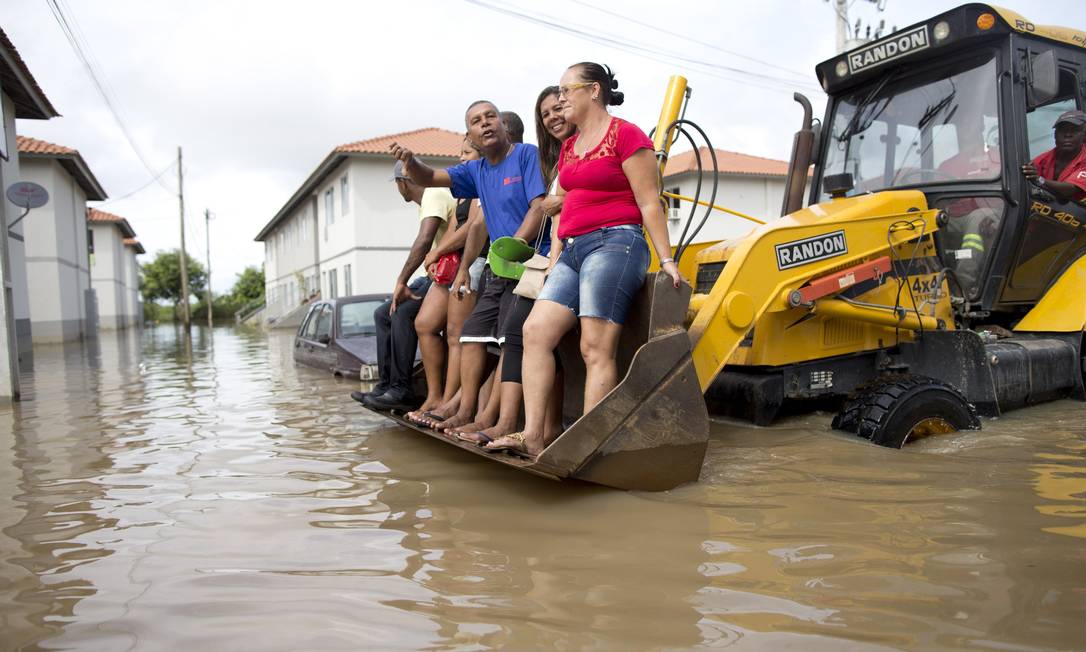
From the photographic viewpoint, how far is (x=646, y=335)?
407 cm

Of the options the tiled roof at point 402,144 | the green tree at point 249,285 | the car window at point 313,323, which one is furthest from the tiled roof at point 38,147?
the green tree at point 249,285

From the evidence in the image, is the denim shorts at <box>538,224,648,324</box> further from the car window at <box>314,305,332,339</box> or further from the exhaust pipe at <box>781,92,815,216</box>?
the car window at <box>314,305,332,339</box>

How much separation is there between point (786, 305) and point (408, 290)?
261 cm

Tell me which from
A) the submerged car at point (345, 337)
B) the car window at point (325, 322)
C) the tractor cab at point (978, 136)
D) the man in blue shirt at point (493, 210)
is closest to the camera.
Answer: the man in blue shirt at point (493, 210)

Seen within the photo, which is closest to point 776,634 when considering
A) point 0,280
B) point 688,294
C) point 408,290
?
point 688,294

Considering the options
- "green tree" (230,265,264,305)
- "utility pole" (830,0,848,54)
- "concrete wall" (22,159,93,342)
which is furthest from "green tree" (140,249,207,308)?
"utility pole" (830,0,848,54)

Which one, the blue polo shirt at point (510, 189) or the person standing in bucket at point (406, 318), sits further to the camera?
the person standing in bucket at point (406, 318)

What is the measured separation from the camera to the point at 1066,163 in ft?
19.5

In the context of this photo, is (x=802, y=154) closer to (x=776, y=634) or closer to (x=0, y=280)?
(x=776, y=634)

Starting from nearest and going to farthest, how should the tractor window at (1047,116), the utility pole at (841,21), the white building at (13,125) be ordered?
the tractor window at (1047,116), the white building at (13,125), the utility pole at (841,21)

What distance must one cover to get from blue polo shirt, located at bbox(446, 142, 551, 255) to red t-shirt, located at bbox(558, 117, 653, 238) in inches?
25.2

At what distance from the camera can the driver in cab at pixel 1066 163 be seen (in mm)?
5816

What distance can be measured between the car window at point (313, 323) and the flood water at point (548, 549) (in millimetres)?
6291

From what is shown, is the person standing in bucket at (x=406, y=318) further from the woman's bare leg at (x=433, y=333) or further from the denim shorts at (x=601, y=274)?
the denim shorts at (x=601, y=274)
